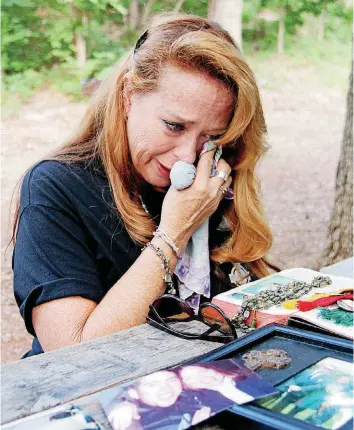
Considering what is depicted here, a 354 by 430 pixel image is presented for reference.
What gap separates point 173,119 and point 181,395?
3.07 ft

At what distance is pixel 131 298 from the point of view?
1407 millimetres

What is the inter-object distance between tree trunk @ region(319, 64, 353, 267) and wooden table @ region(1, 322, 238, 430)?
89.7 inches

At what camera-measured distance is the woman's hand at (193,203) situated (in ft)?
5.34

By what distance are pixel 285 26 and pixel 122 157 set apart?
10553mm

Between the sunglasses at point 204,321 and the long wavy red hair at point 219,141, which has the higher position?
the long wavy red hair at point 219,141

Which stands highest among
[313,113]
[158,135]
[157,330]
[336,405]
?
[158,135]

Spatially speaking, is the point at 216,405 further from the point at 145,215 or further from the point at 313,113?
the point at 313,113

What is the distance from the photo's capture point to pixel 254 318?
1229 mm

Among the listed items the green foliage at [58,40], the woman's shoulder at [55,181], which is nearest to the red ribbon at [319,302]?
the woman's shoulder at [55,181]

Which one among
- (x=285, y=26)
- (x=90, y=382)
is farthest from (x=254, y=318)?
(x=285, y=26)

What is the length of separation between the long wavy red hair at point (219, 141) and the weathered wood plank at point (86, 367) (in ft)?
1.77

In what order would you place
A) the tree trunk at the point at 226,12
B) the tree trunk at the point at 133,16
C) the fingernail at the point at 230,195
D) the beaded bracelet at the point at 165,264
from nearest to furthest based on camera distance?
1. the beaded bracelet at the point at 165,264
2. the fingernail at the point at 230,195
3. the tree trunk at the point at 226,12
4. the tree trunk at the point at 133,16

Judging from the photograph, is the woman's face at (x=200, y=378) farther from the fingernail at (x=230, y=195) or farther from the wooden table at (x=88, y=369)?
the fingernail at (x=230, y=195)

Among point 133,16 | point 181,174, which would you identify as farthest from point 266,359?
Result: point 133,16
